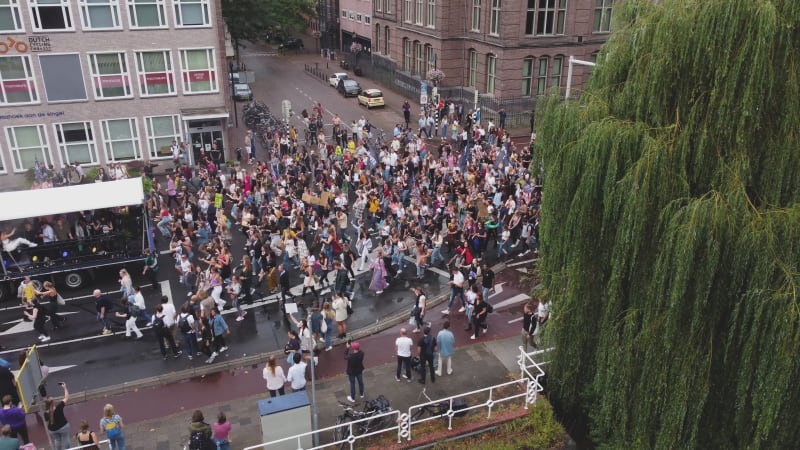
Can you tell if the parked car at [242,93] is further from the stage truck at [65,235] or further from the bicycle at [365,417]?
the bicycle at [365,417]

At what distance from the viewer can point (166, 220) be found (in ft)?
73.6

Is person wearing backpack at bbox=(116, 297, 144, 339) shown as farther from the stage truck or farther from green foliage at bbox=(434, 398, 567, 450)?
green foliage at bbox=(434, 398, 567, 450)

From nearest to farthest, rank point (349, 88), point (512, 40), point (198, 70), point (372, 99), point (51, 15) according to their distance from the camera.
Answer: point (51, 15) < point (198, 70) < point (512, 40) < point (372, 99) < point (349, 88)

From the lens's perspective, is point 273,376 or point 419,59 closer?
point 273,376

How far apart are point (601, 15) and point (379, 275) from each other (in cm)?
2939

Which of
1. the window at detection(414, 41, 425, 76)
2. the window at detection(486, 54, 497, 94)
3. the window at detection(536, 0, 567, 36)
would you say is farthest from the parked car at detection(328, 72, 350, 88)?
the window at detection(536, 0, 567, 36)

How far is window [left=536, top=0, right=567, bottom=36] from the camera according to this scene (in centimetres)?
3794

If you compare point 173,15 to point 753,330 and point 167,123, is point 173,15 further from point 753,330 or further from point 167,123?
point 753,330

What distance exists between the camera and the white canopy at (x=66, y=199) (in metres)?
18.5

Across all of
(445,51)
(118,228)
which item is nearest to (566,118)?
(118,228)

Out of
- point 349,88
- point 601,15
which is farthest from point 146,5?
point 601,15

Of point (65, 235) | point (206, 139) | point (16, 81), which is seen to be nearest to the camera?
point (65, 235)

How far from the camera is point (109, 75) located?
2931cm

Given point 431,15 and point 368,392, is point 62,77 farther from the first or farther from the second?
point 431,15
